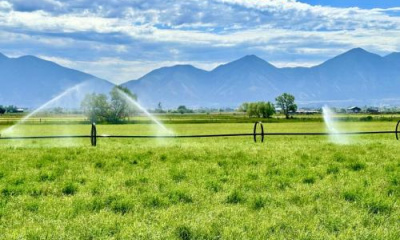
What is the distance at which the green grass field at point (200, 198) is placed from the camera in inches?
314

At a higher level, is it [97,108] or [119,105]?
[119,105]

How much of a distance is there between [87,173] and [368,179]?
8.27 meters

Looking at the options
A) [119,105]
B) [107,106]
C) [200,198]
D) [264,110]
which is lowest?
[200,198]

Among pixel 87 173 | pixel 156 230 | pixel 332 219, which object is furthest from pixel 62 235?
pixel 87 173

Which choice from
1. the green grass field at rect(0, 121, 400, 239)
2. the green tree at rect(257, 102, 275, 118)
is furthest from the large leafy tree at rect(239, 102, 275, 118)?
the green grass field at rect(0, 121, 400, 239)

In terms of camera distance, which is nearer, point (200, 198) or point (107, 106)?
point (200, 198)

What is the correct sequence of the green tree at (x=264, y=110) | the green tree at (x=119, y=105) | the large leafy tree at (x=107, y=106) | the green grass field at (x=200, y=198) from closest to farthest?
the green grass field at (x=200, y=198)
the large leafy tree at (x=107, y=106)
the green tree at (x=119, y=105)
the green tree at (x=264, y=110)

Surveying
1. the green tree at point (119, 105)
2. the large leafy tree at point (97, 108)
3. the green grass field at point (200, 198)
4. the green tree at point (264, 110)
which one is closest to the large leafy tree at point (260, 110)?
the green tree at point (264, 110)

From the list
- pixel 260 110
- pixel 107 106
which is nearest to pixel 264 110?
pixel 260 110

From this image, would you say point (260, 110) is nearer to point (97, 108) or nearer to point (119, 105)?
point (119, 105)

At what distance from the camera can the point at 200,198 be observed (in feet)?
34.2

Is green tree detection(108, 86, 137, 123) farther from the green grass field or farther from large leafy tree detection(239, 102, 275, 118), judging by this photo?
the green grass field

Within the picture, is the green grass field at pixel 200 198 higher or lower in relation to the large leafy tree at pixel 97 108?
lower

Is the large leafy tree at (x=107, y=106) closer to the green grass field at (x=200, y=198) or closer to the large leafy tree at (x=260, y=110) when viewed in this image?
the large leafy tree at (x=260, y=110)
